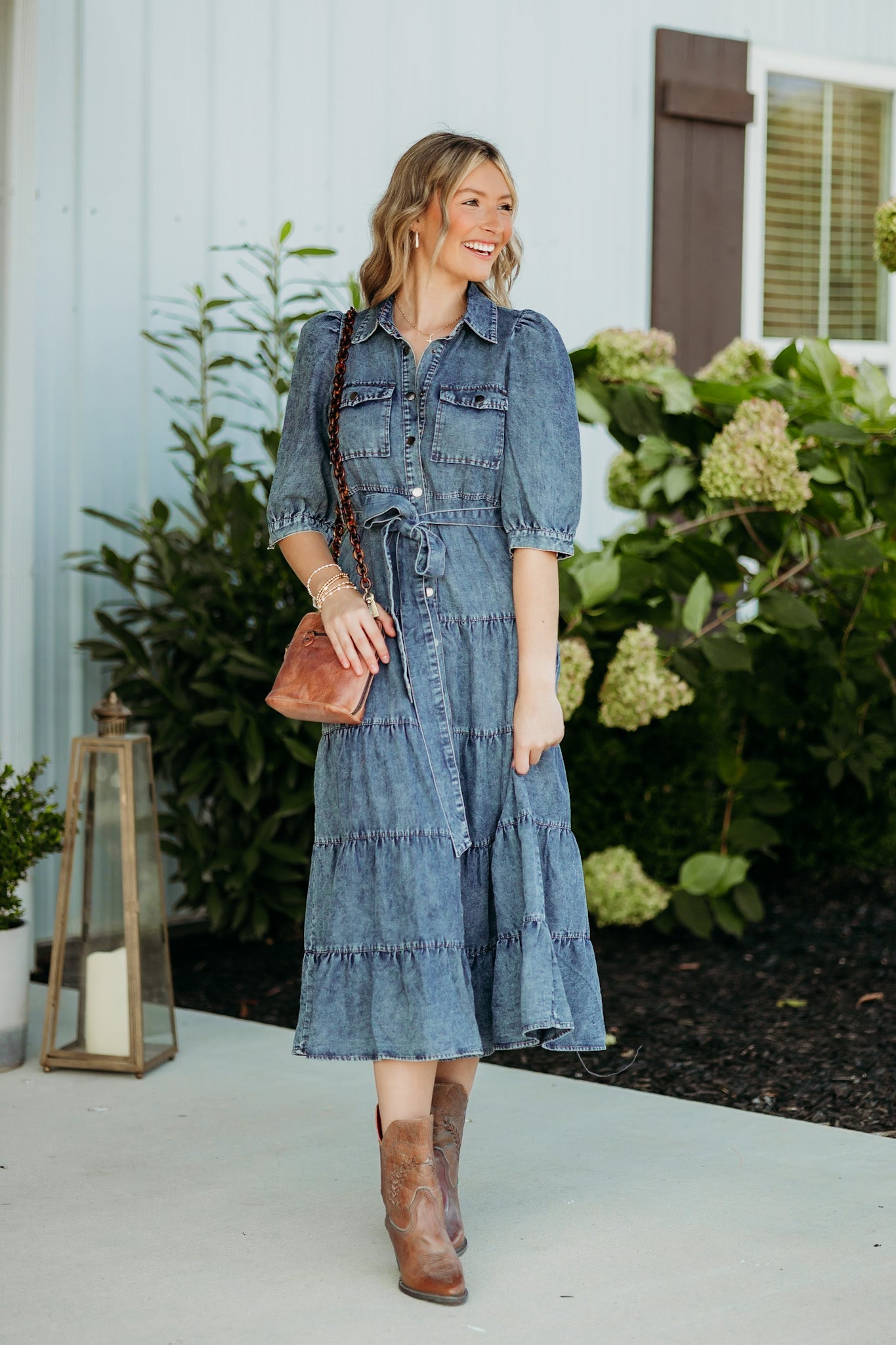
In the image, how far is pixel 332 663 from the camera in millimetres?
2250

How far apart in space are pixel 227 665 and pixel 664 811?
4.39 feet

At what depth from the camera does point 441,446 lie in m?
2.29

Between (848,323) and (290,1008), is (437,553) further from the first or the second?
(848,323)

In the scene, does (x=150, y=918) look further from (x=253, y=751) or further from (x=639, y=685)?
(x=639, y=685)

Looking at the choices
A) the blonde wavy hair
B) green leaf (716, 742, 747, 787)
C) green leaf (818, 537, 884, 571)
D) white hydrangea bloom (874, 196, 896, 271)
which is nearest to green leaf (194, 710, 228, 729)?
green leaf (716, 742, 747, 787)

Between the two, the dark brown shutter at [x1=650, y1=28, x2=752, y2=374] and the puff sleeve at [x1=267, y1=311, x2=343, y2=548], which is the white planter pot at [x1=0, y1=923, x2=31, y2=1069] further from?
the dark brown shutter at [x1=650, y1=28, x2=752, y2=374]

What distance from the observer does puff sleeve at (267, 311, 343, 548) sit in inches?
93.7

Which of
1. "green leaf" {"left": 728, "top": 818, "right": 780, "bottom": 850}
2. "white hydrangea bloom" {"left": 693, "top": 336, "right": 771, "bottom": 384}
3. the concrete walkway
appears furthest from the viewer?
"green leaf" {"left": 728, "top": 818, "right": 780, "bottom": 850}

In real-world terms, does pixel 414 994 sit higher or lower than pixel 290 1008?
higher

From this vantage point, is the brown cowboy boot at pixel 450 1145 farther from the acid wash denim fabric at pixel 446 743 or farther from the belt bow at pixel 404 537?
the belt bow at pixel 404 537

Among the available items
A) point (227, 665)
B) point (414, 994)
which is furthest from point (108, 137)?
point (414, 994)

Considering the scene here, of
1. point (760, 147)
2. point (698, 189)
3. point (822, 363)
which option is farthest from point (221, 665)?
point (760, 147)

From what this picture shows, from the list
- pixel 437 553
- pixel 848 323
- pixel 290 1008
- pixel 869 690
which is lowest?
pixel 290 1008

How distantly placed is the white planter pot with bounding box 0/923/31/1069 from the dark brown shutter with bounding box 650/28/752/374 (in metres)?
3.30
